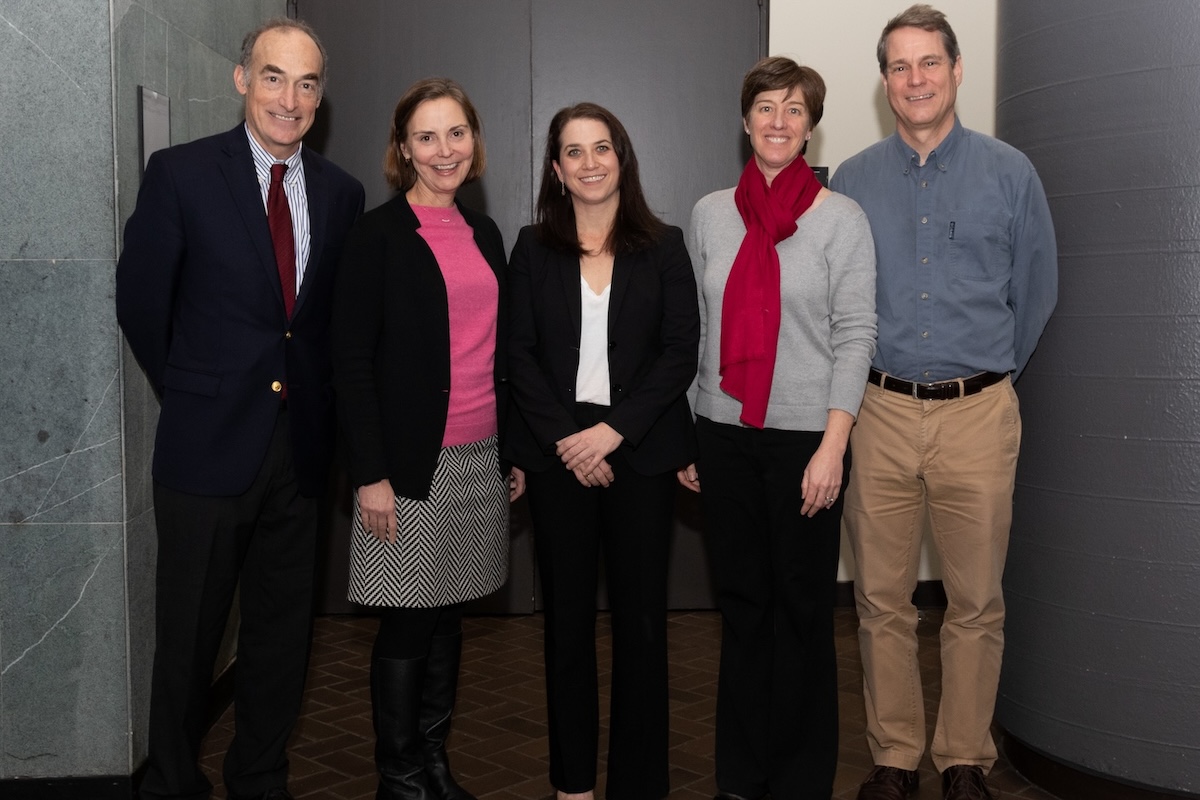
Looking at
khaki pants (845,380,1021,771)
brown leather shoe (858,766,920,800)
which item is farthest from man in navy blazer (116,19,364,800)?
brown leather shoe (858,766,920,800)

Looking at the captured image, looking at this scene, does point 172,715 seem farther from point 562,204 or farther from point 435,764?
point 562,204

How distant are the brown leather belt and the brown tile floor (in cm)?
125

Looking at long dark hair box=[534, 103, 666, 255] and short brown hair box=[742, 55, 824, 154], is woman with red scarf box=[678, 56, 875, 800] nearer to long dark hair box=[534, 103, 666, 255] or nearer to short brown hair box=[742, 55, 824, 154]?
short brown hair box=[742, 55, 824, 154]

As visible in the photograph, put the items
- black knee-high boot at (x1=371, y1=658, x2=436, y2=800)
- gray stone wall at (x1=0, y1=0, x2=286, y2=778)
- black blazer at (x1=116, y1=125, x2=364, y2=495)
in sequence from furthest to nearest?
gray stone wall at (x1=0, y1=0, x2=286, y2=778) → black knee-high boot at (x1=371, y1=658, x2=436, y2=800) → black blazer at (x1=116, y1=125, x2=364, y2=495)

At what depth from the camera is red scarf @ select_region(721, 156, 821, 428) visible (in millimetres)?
3176

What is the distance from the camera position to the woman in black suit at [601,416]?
3.22 meters

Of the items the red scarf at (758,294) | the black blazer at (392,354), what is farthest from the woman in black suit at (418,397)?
the red scarf at (758,294)

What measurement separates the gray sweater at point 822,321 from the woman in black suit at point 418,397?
0.71 metres

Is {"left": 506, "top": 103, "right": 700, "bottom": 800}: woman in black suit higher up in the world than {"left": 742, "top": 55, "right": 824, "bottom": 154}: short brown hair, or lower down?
lower down

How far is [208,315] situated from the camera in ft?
10.2

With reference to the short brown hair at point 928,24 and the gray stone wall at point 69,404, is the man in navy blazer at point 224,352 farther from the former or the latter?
the short brown hair at point 928,24

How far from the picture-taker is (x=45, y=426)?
347 cm

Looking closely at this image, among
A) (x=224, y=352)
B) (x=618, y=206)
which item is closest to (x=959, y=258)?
(x=618, y=206)

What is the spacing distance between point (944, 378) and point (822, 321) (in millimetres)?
440
